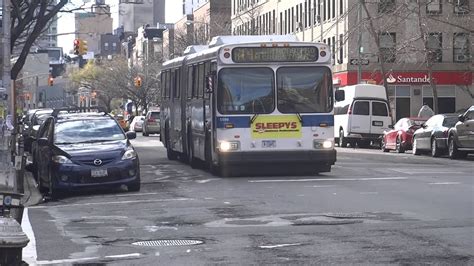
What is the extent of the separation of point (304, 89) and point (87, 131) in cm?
499

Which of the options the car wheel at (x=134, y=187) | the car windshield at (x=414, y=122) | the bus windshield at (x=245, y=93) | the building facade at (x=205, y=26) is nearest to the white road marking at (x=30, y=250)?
the car wheel at (x=134, y=187)

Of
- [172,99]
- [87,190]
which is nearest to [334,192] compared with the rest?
[87,190]

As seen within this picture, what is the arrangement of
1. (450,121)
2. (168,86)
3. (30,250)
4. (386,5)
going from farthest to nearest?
1. (386,5)
2. (450,121)
3. (168,86)
4. (30,250)

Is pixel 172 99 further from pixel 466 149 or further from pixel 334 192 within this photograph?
pixel 334 192

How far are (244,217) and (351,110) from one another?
97.4 ft

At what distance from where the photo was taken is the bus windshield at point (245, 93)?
1998 centimetres

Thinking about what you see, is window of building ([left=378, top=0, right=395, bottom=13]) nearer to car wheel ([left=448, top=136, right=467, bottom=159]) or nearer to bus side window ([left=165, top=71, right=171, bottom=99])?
car wheel ([left=448, top=136, right=467, bottom=159])

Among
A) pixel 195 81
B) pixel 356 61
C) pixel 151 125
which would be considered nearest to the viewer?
pixel 195 81

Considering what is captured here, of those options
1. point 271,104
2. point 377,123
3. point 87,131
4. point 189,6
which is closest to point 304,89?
point 271,104

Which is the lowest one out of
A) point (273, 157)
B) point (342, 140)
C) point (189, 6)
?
point (342, 140)

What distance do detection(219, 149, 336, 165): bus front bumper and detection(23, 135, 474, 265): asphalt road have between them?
1.33ft

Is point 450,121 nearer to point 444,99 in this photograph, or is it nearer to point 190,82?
point 190,82

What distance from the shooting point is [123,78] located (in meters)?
94.6

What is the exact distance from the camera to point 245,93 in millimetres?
20047
